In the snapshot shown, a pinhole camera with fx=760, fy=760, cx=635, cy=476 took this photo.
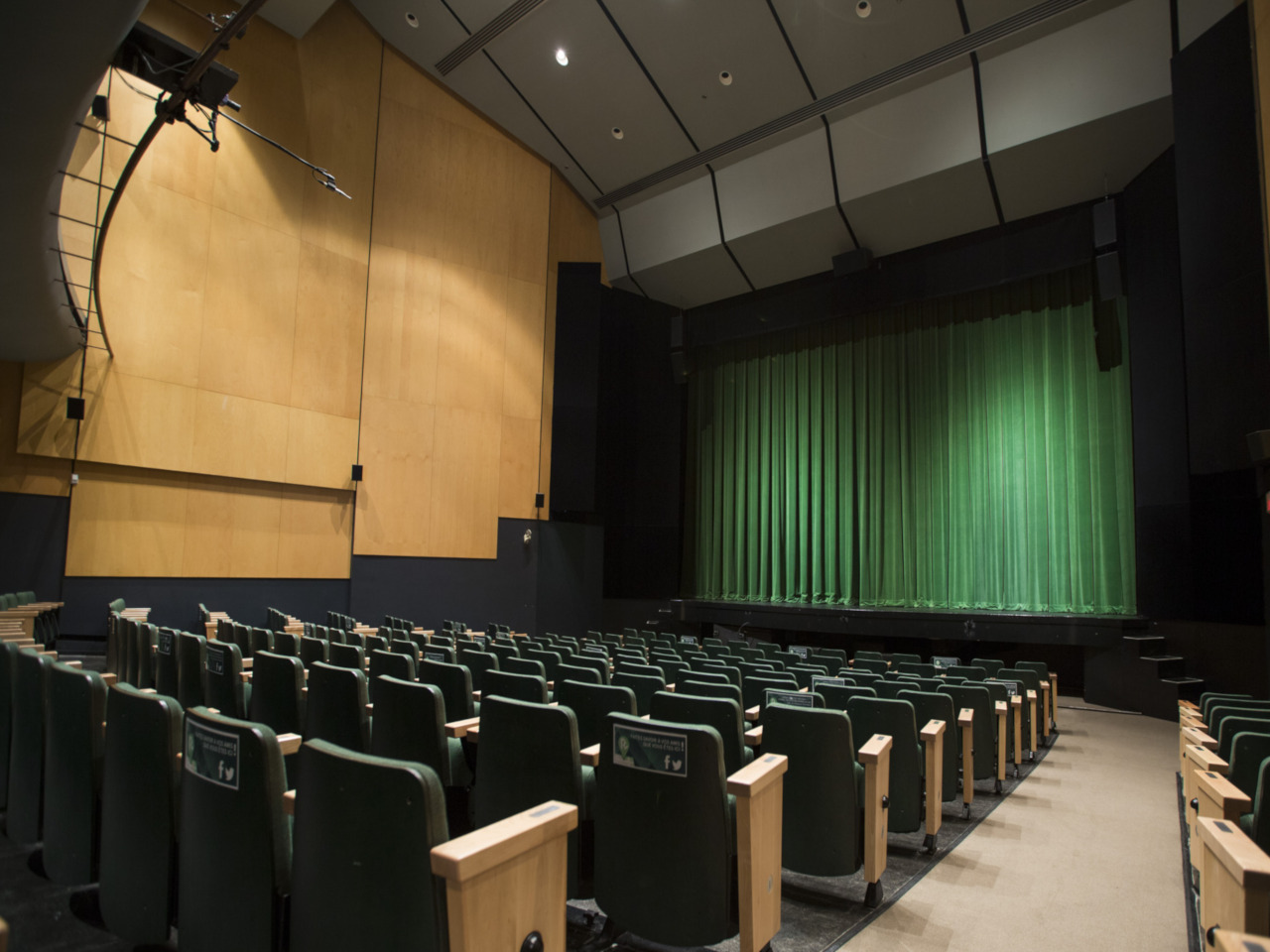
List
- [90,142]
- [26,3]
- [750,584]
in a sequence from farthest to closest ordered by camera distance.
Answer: [750,584] → [90,142] → [26,3]

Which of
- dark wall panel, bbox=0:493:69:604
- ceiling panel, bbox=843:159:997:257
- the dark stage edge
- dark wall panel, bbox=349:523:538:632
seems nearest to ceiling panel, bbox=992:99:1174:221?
ceiling panel, bbox=843:159:997:257

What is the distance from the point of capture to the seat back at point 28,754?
7.64 ft

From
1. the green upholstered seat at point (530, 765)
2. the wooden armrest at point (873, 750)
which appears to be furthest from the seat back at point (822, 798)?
the green upholstered seat at point (530, 765)

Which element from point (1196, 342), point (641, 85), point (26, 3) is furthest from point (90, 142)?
point (1196, 342)

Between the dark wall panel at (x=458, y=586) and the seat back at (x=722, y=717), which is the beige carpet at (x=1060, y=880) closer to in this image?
the seat back at (x=722, y=717)

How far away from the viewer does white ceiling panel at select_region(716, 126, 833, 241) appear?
11.6 meters

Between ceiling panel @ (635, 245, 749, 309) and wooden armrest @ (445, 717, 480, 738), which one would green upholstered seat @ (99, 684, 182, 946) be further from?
ceiling panel @ (635, 245, 749, 309)

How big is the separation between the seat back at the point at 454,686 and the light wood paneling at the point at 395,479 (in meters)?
8.83

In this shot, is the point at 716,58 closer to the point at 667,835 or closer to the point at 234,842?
the point at 667,835

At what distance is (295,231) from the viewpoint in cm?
1123

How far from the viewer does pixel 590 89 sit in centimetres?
1220

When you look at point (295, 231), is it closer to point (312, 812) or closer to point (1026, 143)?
point (1026, 143)

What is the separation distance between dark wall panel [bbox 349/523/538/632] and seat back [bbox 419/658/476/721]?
8.69 metres

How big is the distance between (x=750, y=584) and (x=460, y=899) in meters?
13.6
